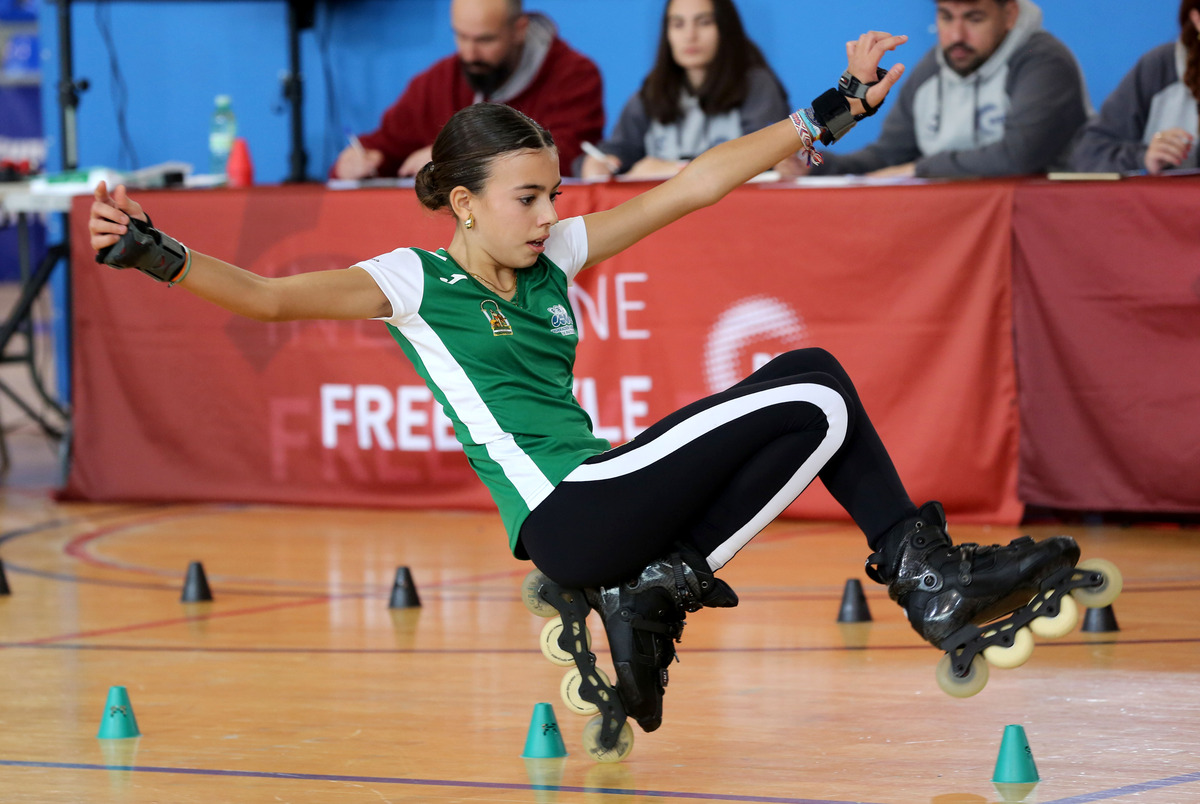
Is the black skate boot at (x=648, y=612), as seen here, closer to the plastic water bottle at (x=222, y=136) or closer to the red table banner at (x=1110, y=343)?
the red table banner at (x=1110, y=343)

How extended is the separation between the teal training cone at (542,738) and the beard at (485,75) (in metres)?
4.31

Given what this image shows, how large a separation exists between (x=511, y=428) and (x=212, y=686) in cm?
121

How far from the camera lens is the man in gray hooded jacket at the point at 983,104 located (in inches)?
225

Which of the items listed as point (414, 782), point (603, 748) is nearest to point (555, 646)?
point (603, 748)

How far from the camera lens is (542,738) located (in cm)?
291

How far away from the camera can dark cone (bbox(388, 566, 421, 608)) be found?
433cm

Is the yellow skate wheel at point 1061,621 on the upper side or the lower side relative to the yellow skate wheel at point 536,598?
upper

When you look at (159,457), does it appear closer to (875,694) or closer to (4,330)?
(4,330)

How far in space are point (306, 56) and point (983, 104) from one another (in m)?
4.07

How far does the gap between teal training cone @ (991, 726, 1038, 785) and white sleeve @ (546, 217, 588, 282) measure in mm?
1229

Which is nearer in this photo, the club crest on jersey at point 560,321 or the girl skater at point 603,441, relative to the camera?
the girl skater at point 603,441

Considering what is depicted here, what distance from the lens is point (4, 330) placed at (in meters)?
6.60

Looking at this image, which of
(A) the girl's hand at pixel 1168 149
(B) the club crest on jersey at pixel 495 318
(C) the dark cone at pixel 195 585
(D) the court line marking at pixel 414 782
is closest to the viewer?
(D) the court line marking at pixel 414 782

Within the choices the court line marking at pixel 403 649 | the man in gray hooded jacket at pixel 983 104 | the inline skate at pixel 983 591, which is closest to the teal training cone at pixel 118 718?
the court line marking at pixel 403 649
